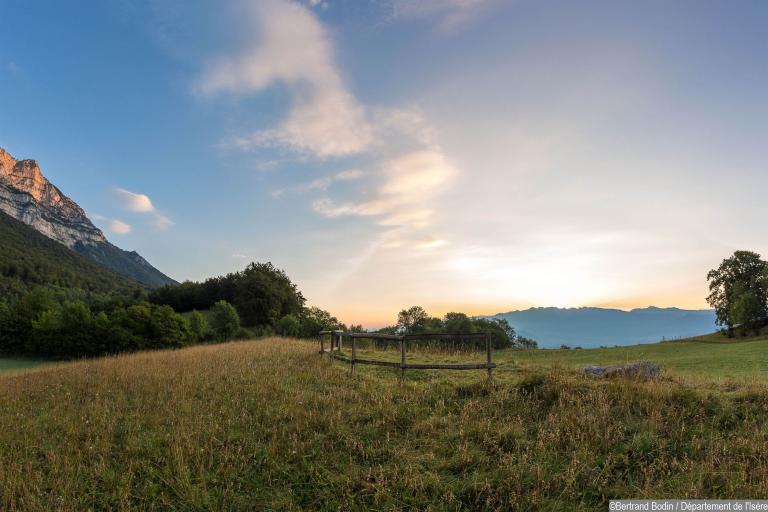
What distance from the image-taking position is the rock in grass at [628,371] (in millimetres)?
11279

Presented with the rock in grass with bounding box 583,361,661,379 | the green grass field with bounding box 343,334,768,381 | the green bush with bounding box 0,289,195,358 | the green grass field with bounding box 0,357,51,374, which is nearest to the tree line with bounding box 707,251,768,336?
the green grass field with bounding box 343,334,768,381

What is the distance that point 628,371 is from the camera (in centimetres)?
1184

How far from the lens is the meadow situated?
5793mm

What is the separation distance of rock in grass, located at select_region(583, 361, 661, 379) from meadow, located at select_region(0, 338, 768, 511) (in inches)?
23.2

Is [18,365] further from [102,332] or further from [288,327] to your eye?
[288,327]

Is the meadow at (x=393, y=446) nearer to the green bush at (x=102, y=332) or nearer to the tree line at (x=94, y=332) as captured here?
the green bush at (x=102, y=332)

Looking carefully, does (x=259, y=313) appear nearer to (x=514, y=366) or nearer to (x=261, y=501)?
(x=514, y=366)

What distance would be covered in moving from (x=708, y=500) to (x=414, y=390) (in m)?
6.61

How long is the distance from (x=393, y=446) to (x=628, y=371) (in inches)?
347

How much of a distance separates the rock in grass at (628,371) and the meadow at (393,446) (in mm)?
588

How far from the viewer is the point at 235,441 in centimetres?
767

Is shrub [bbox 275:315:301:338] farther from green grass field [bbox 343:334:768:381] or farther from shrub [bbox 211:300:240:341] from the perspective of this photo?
green grass field [bbox 343:334:768:381]

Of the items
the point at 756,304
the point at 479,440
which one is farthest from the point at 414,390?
the point at 756,304

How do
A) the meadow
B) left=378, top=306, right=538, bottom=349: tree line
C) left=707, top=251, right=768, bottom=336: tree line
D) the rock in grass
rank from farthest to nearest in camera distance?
1. left=378, top=306, right=538, bottom=349: tree line
2. left=707, top=251, right=768, bottom=336: tree line
3. the rock in grass
4. the meadow
